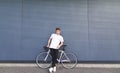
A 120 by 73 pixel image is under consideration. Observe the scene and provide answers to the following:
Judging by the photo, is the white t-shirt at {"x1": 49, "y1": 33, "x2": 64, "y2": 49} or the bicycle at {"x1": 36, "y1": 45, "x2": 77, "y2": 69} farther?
the bicycle at {"x1": 36, "y1": 45, "x2": 77, "y2": 69}

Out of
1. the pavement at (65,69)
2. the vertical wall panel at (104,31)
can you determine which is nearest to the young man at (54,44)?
the pavement at (65,69)

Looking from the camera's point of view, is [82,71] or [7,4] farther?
[7,4]

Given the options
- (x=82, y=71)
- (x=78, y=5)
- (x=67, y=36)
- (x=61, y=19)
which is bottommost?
(x=82, y=71)

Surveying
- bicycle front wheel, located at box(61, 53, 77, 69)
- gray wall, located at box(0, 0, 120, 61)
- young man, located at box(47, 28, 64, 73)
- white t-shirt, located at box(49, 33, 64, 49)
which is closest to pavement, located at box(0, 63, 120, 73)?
bicycle front wheel, located at box(61, 53, 77, 69)

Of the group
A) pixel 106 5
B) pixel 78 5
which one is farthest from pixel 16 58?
pixel 106 5

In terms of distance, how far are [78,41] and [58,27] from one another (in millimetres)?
1111

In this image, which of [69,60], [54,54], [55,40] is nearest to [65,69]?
[69,60]

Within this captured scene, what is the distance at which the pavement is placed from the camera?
9.68 m

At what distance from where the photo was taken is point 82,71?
9.67 m

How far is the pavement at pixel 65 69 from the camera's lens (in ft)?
31.8

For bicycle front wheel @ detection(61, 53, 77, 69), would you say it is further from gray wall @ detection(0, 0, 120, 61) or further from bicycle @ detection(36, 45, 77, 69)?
gray wall @ detection(0, 0, 120, 61)

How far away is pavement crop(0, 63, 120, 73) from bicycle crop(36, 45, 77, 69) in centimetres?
23

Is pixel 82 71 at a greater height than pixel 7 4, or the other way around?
pixel 7 4

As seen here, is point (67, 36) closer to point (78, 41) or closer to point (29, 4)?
point (78, 41)
